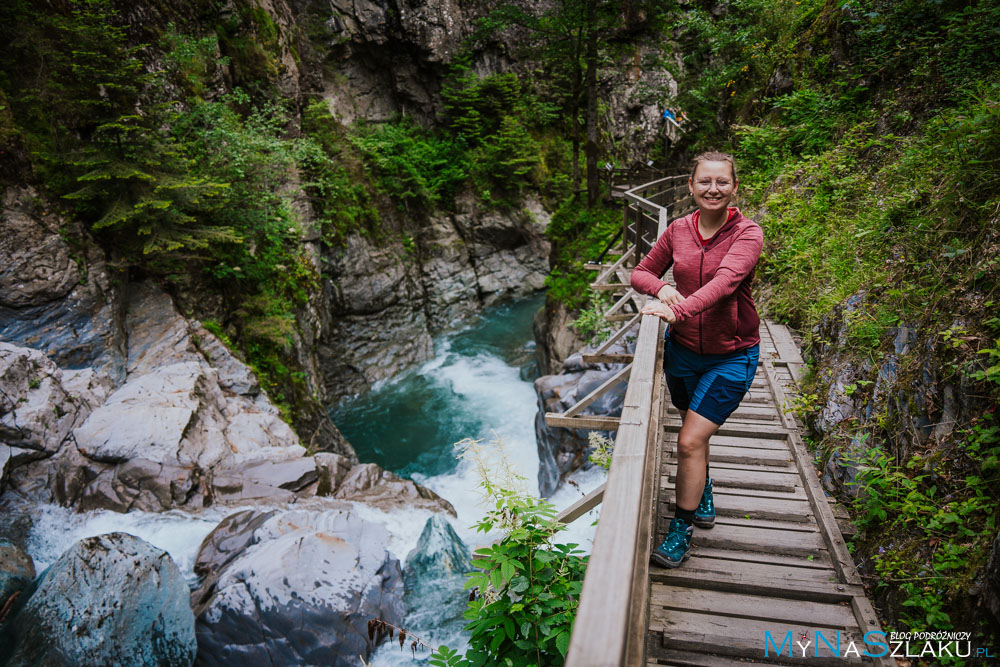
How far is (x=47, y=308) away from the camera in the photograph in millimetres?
8188

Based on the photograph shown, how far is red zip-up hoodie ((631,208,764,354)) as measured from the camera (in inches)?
92.5

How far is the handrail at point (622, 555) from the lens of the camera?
3.77 feet

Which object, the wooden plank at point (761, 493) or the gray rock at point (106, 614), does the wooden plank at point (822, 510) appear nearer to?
the wooden plank at point (761, 493)

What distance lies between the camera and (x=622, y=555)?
142 centimetres

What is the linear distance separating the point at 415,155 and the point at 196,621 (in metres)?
21.4

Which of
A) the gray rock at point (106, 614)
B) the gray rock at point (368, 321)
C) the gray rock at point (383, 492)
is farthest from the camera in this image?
the gray rock at point (368, 321)

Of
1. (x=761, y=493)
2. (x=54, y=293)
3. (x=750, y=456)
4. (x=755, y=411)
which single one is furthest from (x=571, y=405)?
(x=54, y=293)

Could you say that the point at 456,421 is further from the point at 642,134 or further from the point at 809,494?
the point at 642,134

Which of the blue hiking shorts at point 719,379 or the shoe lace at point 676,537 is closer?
the blue hiking shorts at point 719,379

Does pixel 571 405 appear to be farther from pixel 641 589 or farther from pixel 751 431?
pixel 641 589

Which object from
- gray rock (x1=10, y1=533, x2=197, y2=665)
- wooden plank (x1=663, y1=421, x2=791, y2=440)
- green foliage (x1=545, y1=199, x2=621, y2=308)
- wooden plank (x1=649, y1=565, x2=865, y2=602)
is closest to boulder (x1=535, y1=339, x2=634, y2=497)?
wooden plank (x1=663, y1=421, x2=791, y2=440)

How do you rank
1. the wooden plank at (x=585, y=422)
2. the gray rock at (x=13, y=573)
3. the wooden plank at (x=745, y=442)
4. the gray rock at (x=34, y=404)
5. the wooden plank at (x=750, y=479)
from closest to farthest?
the wooden plank at (x=750, y=479) < the wooden plank at (x=745, y=442) < the wooden plank at (x=585, y=422) < the gray rock at (x=13, y=573) < the gray rock at (x=34, y=404)

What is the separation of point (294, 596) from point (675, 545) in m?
4.57

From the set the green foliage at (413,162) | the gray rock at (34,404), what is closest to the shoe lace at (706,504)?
the gray rock at (34,404)
